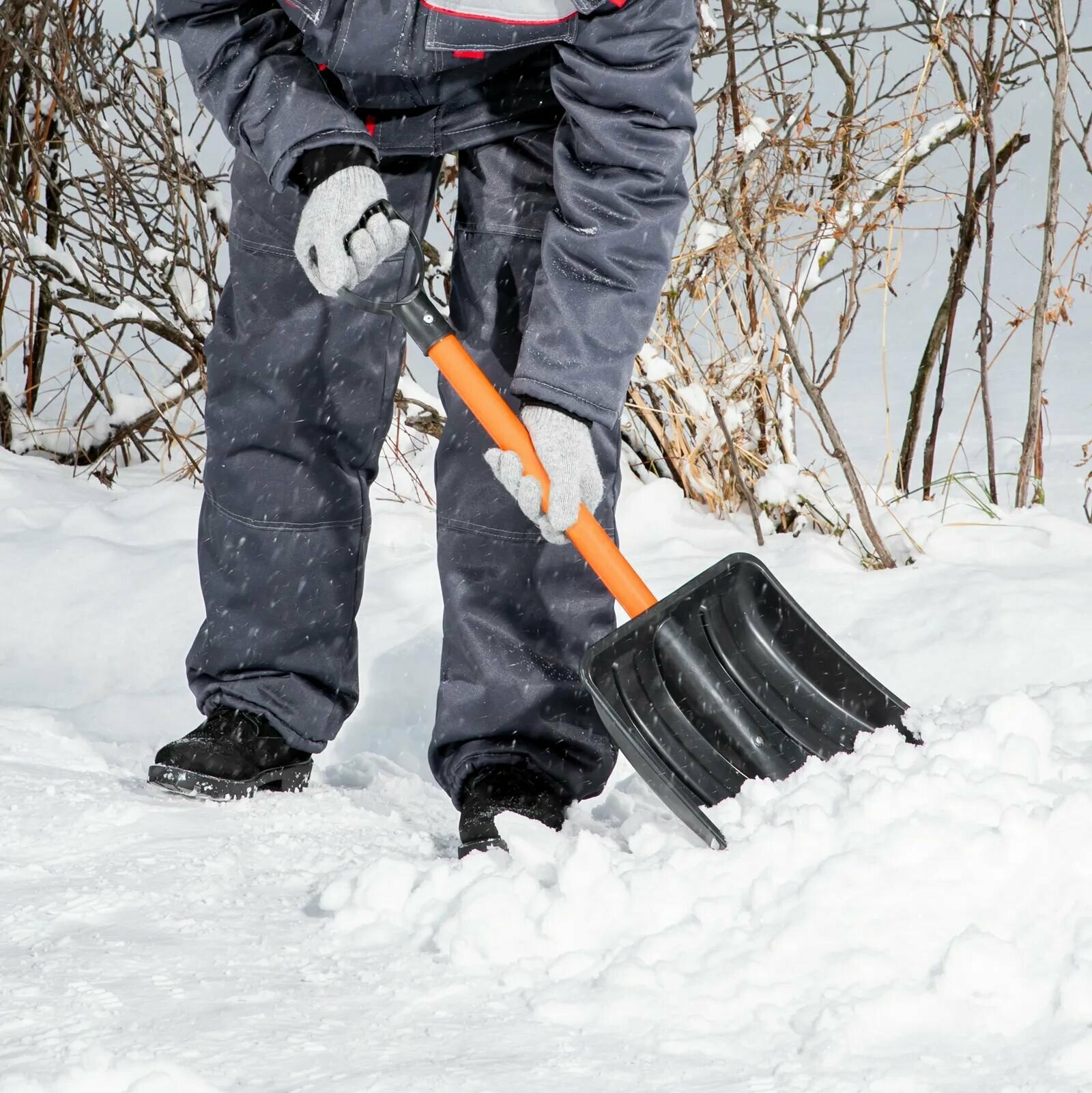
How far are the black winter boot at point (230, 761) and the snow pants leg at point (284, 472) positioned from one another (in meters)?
0.02

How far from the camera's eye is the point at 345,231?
1.47 meters

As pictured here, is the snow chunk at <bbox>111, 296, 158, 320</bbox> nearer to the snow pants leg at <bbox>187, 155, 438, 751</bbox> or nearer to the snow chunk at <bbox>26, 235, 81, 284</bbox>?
the snow chunk at <bbox>26, 235, 81, 284</bbox>

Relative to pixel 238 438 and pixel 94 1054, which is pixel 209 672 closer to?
pixel 238 438

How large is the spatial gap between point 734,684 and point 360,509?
663 mm

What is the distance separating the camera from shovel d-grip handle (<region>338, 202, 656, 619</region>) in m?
1.50

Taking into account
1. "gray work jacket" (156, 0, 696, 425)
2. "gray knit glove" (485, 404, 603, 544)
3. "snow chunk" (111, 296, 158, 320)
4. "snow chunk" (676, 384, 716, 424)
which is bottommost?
"snow chunk" (676, 384, 716, 424)

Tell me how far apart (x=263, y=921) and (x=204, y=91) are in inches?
43.4

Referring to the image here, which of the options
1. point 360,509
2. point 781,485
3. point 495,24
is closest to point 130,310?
point 360,509

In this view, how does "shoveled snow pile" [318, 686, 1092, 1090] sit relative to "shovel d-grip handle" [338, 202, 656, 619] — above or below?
below

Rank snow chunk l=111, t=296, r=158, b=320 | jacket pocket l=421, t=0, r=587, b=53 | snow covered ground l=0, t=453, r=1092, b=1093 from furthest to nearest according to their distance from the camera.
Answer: snow chunk l=111, t=296, r=158, b=320 → jacket pocket l=421, t=0, r=587, b=53 → snow covered ground l=0, t=453, r=1092, b=1093

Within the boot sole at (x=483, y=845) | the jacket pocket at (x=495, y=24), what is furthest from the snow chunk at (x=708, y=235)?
the boot sole at (x=483, y=845)

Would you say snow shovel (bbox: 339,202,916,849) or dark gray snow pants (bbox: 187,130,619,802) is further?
dark gray snow pants (bbox: 187,130,619,802)

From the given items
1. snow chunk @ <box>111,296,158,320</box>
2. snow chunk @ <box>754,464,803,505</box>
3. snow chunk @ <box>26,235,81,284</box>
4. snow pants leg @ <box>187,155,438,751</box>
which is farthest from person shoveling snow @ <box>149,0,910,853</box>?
snow chunk @ <box>26,235,81,284</box>

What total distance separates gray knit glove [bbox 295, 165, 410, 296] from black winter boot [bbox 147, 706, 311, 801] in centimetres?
69
